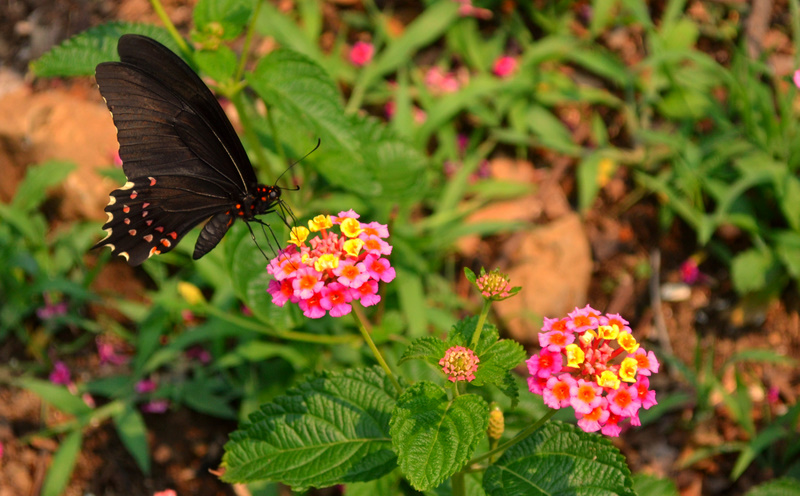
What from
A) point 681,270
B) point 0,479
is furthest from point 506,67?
point 0,479

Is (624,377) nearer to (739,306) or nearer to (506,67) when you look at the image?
(739,306)

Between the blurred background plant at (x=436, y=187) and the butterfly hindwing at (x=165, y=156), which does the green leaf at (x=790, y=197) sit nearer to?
the blurred background plant at (x=436, y=187)

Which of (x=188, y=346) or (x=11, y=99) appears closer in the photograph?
(x=188, y=346)

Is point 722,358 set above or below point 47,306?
below

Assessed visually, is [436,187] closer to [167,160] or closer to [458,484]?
[167,160]

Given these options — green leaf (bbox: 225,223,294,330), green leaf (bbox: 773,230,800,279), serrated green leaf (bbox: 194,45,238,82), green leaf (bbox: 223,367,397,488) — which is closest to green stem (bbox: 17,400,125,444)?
green leaf (bbox: 225,223,294,330)

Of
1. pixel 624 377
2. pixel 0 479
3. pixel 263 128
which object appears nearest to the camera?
pixel 624 377

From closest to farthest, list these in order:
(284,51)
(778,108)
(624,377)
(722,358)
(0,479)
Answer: (624,377) → (284,51) → (0,479) → (722,358) → (778,108)
